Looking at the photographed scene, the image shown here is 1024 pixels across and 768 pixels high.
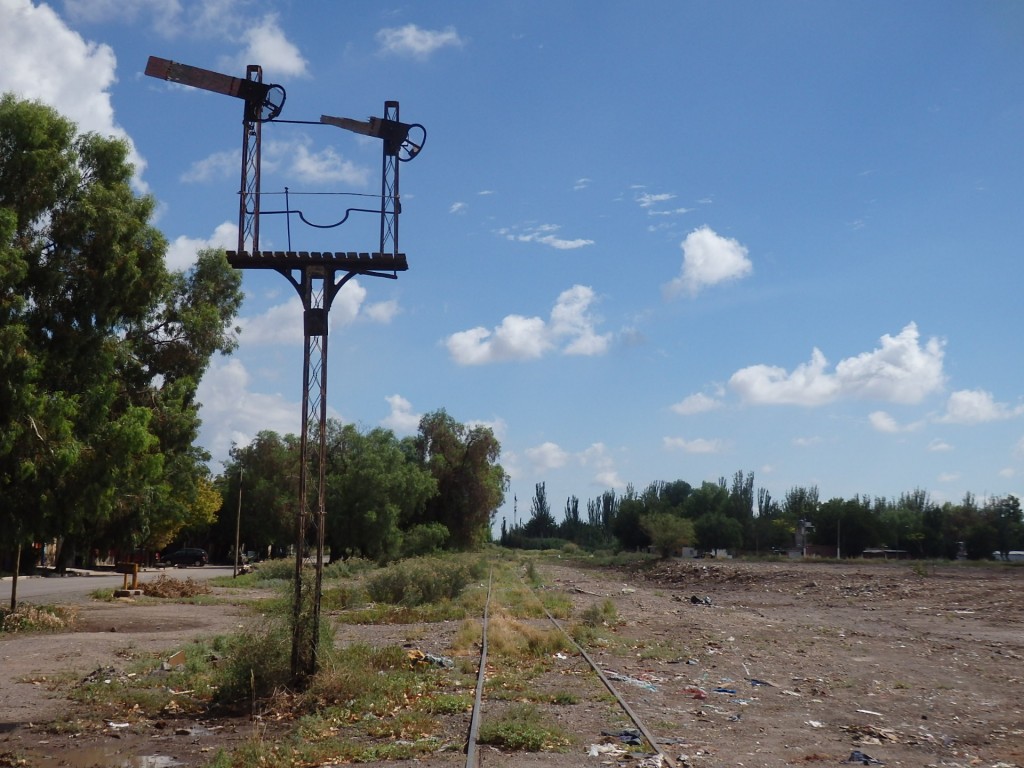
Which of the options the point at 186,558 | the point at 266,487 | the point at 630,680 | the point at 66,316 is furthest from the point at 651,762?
the point at 186,558

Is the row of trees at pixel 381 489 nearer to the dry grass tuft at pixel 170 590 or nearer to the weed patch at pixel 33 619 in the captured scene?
the dry grass tuft at pixel 170 590

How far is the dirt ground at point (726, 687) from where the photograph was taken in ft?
33.9

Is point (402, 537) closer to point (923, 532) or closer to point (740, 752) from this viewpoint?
point (740, 752)

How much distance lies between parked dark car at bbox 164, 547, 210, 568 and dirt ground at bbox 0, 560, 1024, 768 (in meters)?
51.5

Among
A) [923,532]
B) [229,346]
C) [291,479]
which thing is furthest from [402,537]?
[923,532]

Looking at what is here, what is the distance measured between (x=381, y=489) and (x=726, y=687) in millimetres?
56806

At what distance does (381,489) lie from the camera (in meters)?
70.4

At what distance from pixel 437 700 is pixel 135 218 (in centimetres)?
1632

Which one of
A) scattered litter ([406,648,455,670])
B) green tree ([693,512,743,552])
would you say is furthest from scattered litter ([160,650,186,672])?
green tree ([693,512,743,552])

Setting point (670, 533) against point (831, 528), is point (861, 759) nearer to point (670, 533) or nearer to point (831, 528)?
point (670, 533)

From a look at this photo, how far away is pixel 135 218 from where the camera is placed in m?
24.5

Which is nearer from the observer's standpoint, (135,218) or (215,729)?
(215,729)

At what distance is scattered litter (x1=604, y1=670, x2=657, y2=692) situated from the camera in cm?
1496

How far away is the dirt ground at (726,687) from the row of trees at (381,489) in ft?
123
